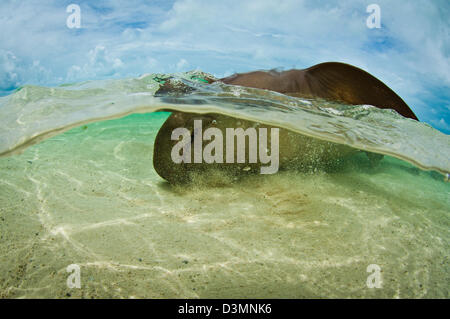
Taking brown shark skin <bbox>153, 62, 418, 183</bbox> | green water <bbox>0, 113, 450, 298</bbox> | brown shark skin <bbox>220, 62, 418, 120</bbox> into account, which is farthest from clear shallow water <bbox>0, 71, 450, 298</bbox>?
brown shark skin <bbox>220, 62, 418, 120</bbox>

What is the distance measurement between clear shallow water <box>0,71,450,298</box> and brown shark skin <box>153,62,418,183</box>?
0.35 meters

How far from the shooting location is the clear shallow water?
90.3 inches

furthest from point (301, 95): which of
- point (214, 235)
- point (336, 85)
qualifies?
point (214, 235)

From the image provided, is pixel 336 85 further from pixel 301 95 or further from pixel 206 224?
pixel 206 224

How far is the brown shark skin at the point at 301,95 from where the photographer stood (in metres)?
4.56

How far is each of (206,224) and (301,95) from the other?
14.5ft

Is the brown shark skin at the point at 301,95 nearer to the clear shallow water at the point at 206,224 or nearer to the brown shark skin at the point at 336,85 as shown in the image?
the brown shark skin at the point at 336,85

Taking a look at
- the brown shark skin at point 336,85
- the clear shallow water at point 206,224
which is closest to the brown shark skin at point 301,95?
the brown shark skin at point 336,85

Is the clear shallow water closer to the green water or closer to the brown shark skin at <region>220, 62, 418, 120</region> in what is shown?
the green water

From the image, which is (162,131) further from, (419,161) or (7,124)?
(419,161)

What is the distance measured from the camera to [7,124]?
4574mm

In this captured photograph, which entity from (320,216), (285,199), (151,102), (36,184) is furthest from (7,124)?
(320,216)

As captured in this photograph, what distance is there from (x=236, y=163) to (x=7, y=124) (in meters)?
4.79

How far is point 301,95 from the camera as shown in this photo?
598 cm
